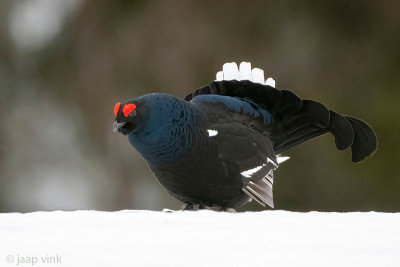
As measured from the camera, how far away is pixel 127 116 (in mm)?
1942

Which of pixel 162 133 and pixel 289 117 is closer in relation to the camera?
pixel 162 133

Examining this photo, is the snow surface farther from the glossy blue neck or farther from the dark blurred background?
the dark blurred background

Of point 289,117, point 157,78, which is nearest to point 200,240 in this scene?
point 289,117

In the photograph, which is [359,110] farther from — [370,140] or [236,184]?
[236,184]

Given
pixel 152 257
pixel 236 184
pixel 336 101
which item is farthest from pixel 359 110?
pixel 152 257

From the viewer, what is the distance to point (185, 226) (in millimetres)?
1286

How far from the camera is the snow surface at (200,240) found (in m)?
0.98

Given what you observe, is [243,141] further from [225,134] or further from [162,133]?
[162,133]

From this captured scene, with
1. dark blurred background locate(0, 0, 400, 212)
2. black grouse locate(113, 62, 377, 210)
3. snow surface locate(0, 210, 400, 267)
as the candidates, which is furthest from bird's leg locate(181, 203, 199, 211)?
dark blurred background locate(0, 0, 400, 212)

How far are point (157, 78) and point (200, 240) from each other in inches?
165

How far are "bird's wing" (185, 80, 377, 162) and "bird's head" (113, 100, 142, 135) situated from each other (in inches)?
16.2

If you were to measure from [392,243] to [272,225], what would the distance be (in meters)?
0.25

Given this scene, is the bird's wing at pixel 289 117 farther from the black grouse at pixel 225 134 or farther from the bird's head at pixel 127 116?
the bird's head at pixel 127 116

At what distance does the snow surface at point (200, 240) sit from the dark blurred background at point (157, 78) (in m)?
3.22
